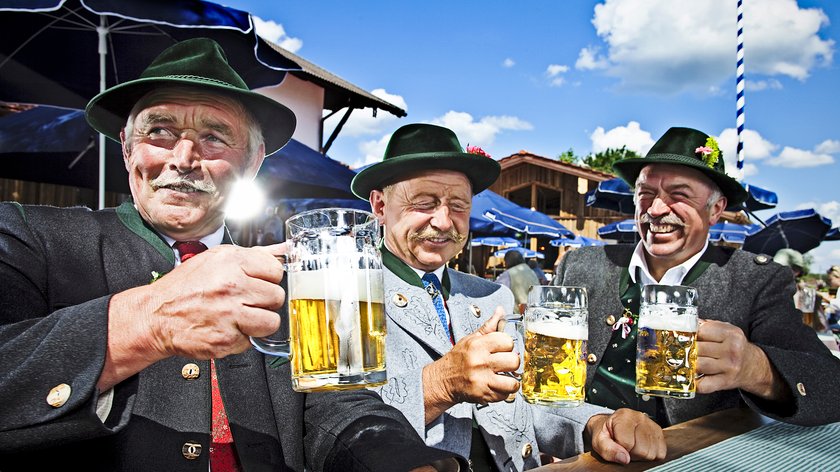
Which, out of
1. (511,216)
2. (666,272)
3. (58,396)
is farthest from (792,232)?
(58,396)

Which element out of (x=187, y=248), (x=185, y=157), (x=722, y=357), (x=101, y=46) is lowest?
(x=722, y=357)

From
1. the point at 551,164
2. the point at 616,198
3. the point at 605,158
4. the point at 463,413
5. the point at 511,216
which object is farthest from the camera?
the point at 605,158

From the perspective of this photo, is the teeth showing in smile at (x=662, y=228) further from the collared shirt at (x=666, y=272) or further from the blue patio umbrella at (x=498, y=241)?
the blue patio umbrella at (x=498, y=241)

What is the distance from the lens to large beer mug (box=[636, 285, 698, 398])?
4.91 feet

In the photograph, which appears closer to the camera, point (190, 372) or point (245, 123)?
point (190, 372)

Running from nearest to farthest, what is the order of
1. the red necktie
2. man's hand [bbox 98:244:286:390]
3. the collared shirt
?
man's hand [bbox 98:244:286:390], the red necktie, the collared shirt

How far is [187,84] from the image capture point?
1.51m

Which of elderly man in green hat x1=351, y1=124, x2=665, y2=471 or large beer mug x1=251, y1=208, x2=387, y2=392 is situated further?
elderly man in green hat x1=351, y1=124, x2=665, y2=471

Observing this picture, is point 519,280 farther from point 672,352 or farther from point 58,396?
point 58,396

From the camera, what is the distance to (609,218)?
21.4 meters

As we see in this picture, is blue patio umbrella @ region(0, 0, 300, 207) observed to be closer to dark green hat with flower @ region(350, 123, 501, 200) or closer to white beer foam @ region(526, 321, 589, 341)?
dark green hat with flower @ region(350, 123, 501, 200)

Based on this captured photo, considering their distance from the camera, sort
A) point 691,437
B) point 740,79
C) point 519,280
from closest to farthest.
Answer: point 691,437 < point 740,79 < point 519,280

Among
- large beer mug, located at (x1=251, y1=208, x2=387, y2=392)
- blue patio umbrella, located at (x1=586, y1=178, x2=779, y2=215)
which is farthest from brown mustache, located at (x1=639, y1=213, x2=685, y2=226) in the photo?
blue patio umbrella, located at (x1=586, y1=178, x2=779, y2=215)

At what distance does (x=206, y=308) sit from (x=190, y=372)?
55 cm
